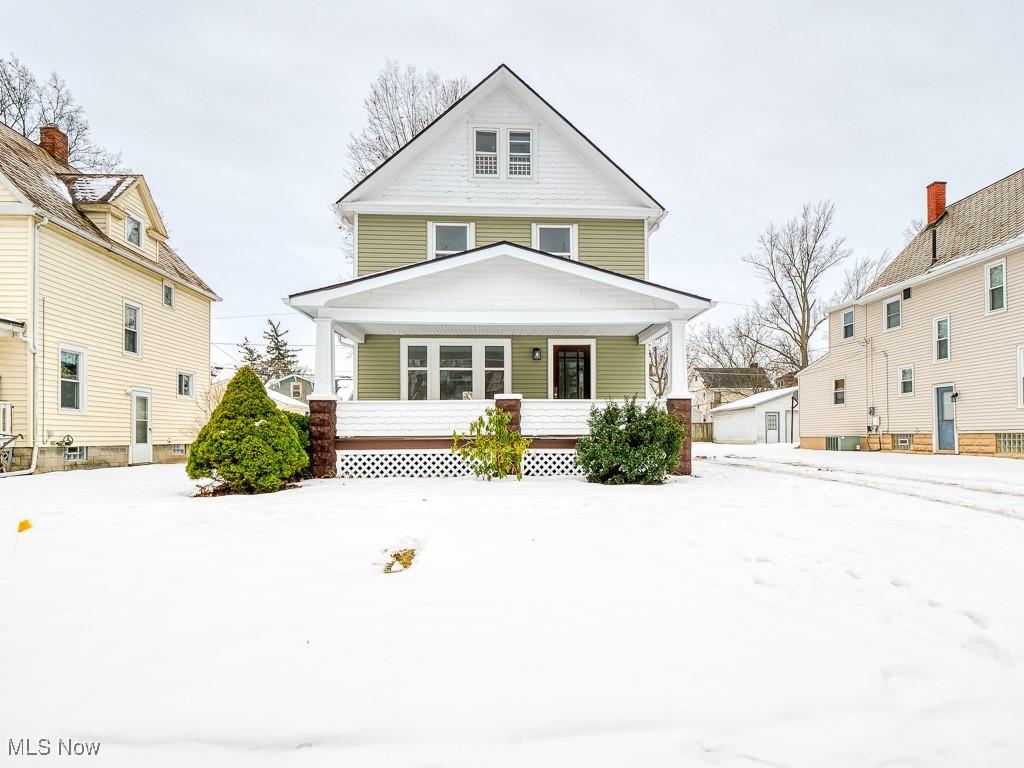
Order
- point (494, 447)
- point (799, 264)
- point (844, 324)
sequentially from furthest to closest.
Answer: point (799, 264) < point (844, 324) < point (494, 447)

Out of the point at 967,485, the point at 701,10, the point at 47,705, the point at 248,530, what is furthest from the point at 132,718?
the point at 701,10

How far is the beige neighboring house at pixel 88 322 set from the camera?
10758 millimetres

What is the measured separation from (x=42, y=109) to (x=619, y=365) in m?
19.6

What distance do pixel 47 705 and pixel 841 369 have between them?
23761 millimetres

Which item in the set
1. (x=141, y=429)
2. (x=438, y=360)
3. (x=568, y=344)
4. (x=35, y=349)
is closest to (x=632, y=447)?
(x=568, y=344)

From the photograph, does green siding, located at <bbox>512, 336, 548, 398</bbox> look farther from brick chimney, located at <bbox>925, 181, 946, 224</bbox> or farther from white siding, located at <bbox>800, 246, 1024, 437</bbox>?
brick chimney, located at <bbox>925, 181, 946, 224</bbox>

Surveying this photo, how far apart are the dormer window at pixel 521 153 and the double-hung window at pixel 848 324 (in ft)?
47.8

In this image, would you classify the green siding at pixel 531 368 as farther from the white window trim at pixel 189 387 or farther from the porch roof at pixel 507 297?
the white window trim at pixel 189 387

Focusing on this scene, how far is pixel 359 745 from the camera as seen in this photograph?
1.87 meters

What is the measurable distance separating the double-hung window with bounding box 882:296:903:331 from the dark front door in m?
12.2

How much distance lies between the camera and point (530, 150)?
13164 millimetres

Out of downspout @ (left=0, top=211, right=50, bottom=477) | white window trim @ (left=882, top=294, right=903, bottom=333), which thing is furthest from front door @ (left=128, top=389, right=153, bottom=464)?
white window trim @ (left=882, top=294, right=903, bottom=333)

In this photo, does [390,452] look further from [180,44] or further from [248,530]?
[180,44]

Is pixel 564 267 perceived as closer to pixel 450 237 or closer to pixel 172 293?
pixel 450 237
